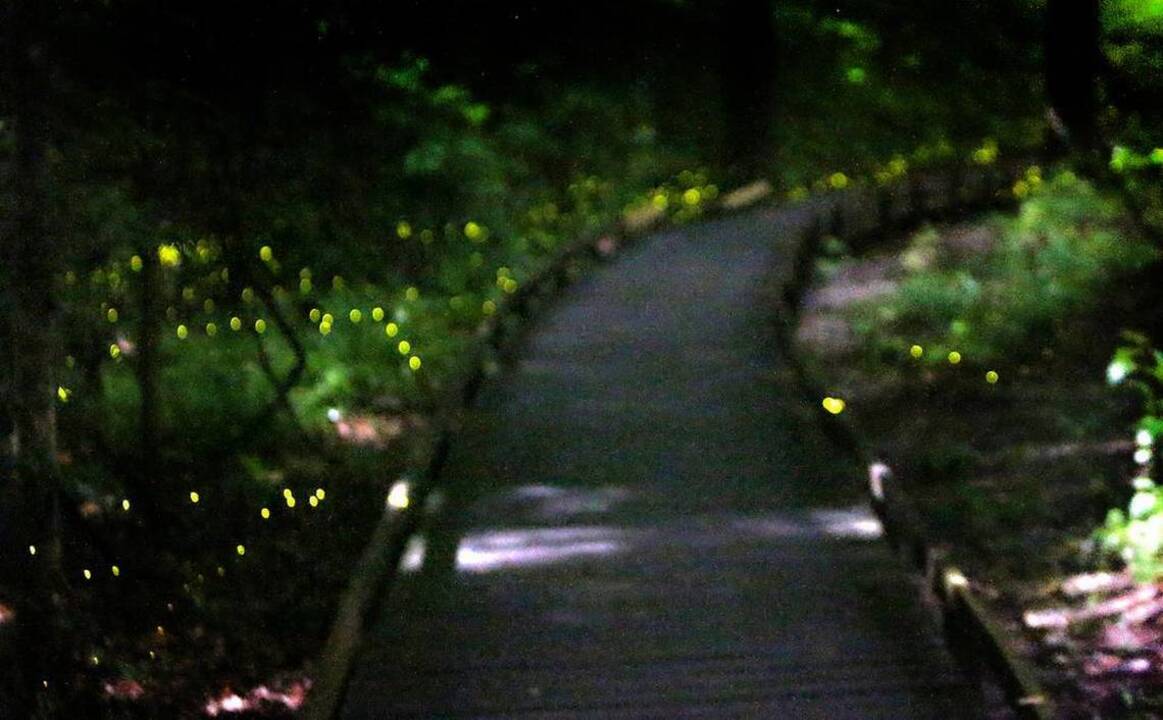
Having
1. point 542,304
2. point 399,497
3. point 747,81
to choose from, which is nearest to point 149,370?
point 399,497

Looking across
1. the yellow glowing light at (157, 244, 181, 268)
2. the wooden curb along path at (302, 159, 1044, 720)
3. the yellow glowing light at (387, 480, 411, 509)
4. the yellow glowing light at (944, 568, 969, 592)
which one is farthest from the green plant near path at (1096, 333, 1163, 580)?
the yellow glowing light at (157, 244, 181, 268)

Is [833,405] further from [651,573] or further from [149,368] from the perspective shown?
[149,368]

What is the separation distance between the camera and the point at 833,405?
34.2 ft

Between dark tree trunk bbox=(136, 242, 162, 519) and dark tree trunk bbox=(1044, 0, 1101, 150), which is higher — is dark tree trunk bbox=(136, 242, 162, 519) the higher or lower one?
the lower one

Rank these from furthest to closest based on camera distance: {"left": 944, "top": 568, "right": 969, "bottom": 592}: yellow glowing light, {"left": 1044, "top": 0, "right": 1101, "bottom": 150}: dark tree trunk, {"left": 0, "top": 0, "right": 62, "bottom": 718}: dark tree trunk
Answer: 1. {"left": 1044, "top": 0, "right": 1101, "bottom": 150}: dark tree trunk
2. {"left": 944, "top": 568, "right": 969, "bottom": 592}: yellow glowing light
3. {"left": 0, "top": 0, "right": 62, "bottom": 718}: dark tree trunk

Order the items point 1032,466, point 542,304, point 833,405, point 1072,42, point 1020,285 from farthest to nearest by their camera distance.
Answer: point 542,304
point 1020,285
point 1032,466
point 833,405
point 1072,42

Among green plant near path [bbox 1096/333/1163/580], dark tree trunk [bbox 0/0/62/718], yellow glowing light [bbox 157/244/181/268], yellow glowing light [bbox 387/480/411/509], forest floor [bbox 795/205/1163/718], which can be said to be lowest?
forest floor [bbox 795/205/1163/718]

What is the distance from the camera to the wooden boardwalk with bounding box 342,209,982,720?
660 centimetres

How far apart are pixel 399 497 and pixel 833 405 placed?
3.87m

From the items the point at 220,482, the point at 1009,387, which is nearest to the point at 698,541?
the point at 220,482

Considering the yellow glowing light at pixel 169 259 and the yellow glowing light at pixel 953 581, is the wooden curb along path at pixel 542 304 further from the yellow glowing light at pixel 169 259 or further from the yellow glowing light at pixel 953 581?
the yellow glowing light at pixel 169 259

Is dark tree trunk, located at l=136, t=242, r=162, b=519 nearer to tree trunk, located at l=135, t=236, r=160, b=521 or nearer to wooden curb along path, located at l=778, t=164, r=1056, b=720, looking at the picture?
tree trunk, located at l=135, t=236, r=160, b=521

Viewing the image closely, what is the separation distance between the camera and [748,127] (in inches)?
1132

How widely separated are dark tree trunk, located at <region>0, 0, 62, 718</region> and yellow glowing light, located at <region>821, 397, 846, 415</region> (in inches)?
233
